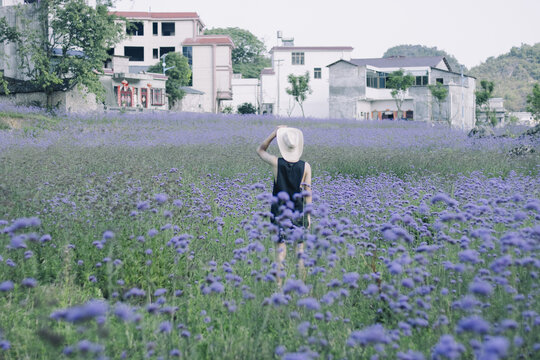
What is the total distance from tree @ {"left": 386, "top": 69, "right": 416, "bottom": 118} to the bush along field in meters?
40.7

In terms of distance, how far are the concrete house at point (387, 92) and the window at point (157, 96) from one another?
1624 centimetres

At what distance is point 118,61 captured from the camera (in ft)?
141

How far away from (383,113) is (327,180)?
159ft

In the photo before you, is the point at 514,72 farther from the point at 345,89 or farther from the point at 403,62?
the point at 345,89

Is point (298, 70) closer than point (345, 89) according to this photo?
No

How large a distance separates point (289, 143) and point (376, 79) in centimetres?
5224

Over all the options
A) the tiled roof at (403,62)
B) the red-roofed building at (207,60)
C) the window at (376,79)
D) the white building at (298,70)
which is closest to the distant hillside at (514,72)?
the tiled roof at (403,62)

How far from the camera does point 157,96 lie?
47.2 metres

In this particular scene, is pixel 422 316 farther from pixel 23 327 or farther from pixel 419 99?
pixel 419 99

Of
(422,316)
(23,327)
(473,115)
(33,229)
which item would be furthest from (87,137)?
(473,115)

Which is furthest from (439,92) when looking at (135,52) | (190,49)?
(135,52)

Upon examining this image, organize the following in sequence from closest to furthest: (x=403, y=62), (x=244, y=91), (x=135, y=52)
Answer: (x=403, y=62), (x=135, y=52), (x=244, y=91)

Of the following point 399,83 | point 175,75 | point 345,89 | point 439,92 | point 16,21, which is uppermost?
point 16,21

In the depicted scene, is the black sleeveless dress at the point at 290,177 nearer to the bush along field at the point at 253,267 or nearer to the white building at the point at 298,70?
the bush along field at the point at 253,267
